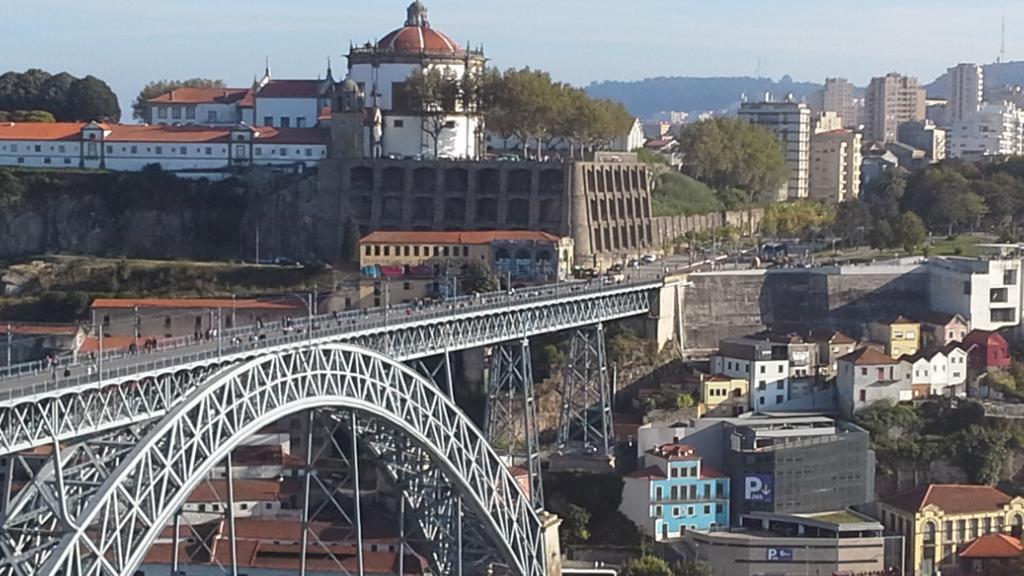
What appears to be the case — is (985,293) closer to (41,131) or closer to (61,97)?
(41,131)

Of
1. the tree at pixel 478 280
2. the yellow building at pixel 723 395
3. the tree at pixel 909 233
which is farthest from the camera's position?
the tree at pixel 909 233

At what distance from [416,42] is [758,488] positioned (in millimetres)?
33226

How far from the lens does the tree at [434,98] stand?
84.2 metres

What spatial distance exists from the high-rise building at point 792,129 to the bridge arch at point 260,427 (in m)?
73.9

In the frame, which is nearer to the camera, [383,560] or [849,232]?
[383,560]

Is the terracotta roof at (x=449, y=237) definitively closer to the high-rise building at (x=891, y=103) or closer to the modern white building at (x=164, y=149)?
the modern white building at (x=164, y=149)

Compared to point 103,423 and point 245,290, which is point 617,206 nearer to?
point 245,290

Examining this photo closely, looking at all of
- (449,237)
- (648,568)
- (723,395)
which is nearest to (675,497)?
(648,568)

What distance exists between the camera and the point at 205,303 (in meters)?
71.3

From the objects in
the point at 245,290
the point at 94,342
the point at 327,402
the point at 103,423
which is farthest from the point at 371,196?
the point at 103,423

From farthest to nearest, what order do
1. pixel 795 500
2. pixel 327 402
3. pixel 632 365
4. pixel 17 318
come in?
1. pixel 17 318
2. pixel 632 365
3. pixel 795 500
4. pixel 327 402

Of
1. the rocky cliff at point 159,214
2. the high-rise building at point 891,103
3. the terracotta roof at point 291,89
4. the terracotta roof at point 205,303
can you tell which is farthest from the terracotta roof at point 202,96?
the high-rise building at point 891,103

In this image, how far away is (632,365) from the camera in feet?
229

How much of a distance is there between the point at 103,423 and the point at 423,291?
34990mm
